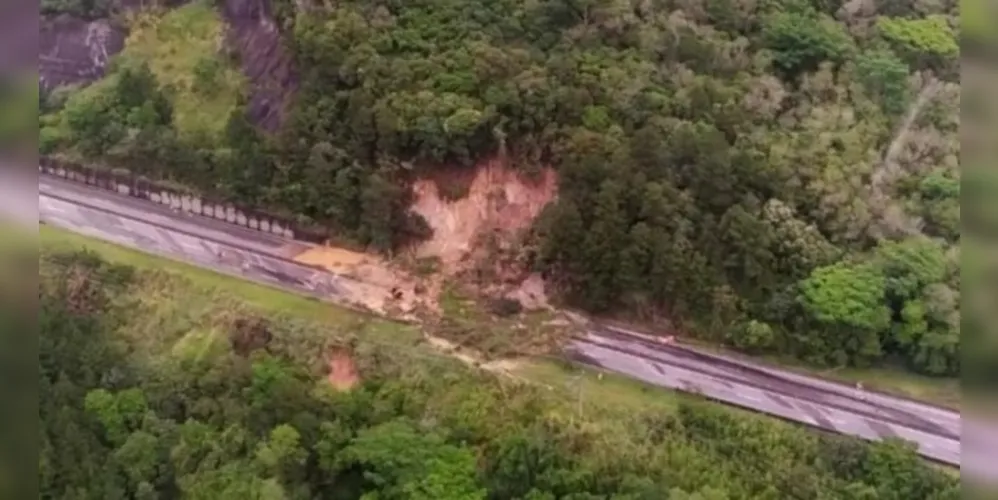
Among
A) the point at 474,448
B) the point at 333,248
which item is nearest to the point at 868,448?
the point at 474,448

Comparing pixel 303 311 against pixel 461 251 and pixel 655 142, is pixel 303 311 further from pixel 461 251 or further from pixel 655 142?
pixel 655 142

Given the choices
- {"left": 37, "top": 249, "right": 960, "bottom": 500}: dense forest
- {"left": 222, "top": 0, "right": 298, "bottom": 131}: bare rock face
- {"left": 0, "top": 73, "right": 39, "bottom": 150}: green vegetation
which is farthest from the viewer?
{"left": 222, "top": 0, "right": 298, "bottom": 131}: bare rock face

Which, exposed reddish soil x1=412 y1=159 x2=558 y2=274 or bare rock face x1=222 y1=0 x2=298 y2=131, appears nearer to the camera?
exposed reddish soil x1=412 y1=159 x2=558 y2=274

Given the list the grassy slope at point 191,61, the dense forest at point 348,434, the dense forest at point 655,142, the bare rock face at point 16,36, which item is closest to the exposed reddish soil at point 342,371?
the dense forest at point 348,434

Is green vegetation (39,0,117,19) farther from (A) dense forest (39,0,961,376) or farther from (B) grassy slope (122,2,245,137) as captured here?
(A) dense forest (39,0,961,376)

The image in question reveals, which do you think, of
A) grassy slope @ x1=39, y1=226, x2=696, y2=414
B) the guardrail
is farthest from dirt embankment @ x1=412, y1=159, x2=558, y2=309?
the guardrail

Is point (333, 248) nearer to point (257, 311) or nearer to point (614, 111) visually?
point (257, 311)

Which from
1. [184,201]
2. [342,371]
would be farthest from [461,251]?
[184,201]

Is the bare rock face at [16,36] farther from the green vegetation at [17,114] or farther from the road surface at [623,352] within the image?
the road surface at [623,352]
